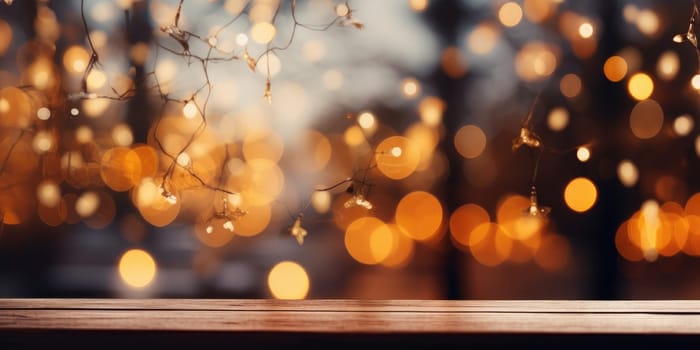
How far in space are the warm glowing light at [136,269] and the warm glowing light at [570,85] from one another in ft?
4.50

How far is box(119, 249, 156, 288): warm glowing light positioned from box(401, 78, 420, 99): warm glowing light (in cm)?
95

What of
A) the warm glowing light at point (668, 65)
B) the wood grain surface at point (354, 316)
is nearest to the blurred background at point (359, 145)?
the warm glowing light at point (668, 65)

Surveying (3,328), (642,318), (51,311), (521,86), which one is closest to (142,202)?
(51,311)

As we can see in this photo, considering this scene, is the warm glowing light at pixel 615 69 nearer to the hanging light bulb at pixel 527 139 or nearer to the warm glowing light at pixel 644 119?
the warm glowing light at pixel 644 119

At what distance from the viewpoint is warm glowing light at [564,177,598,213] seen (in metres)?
1.61

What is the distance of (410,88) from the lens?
5.34 feet

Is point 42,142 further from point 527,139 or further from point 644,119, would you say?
point 644,119

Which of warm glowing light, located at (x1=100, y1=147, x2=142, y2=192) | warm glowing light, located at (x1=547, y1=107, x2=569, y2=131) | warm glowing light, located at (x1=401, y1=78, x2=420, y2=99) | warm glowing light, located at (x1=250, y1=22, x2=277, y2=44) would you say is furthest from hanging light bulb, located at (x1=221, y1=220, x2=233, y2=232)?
warm glowing light, located at (x1=547, y1=107, x2=569, y2=131)

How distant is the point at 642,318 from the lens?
112 centimetres

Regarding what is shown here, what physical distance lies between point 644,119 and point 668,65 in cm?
18

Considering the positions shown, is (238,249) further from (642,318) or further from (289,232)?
(642,318)

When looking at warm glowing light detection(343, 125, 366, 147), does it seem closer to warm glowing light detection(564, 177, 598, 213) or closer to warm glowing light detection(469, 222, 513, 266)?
warm glowing light detection(469, 222, 513, 266)

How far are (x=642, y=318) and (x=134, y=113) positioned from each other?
57.6 inches

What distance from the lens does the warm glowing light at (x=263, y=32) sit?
63.6 inches
